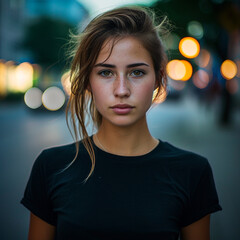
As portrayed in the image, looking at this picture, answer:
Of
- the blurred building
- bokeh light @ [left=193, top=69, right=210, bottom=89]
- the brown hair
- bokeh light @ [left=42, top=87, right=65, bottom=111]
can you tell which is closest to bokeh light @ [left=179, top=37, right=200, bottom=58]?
the brown hair

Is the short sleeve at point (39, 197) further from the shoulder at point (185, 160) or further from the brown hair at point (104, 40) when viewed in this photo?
the shoulder at point (185, 160)

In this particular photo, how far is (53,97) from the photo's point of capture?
795 inches

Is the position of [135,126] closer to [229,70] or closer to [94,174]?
[94,174]

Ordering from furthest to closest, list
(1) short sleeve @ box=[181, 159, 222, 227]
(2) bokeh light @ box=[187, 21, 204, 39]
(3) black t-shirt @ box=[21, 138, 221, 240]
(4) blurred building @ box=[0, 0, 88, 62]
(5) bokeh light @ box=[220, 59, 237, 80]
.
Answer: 1. (4) blurred building @ box=[0, 0, 88, 62]
2. (5) bokeh light @ box=[220, 59, 237, 80]
3. (2) bokeh light @ box=[187, 21, 204, 39]
4. (1) short sleeve @ box=[181, 159, 222, 227]
5. (3) black t-shirt @ box=[21, 138, 221, 240]

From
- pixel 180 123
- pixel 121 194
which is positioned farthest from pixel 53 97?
pixel 121 194

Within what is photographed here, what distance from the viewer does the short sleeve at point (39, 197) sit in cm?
192

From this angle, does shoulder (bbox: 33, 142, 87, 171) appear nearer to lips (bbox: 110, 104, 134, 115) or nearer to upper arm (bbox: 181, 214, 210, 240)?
lips (bbox: 110, 104, 134, 115)

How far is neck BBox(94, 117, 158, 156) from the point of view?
2014mm

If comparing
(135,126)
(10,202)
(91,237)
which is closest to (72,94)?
(135,126)

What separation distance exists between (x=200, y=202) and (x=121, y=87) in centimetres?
72

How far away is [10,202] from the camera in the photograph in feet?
18.0

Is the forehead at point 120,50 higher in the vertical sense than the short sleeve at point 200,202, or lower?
higher

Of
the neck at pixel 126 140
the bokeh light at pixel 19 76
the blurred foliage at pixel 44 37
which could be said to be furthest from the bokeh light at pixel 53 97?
the neck at pixel 126 140

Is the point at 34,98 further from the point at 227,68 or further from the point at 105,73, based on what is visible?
the point at 105,73
